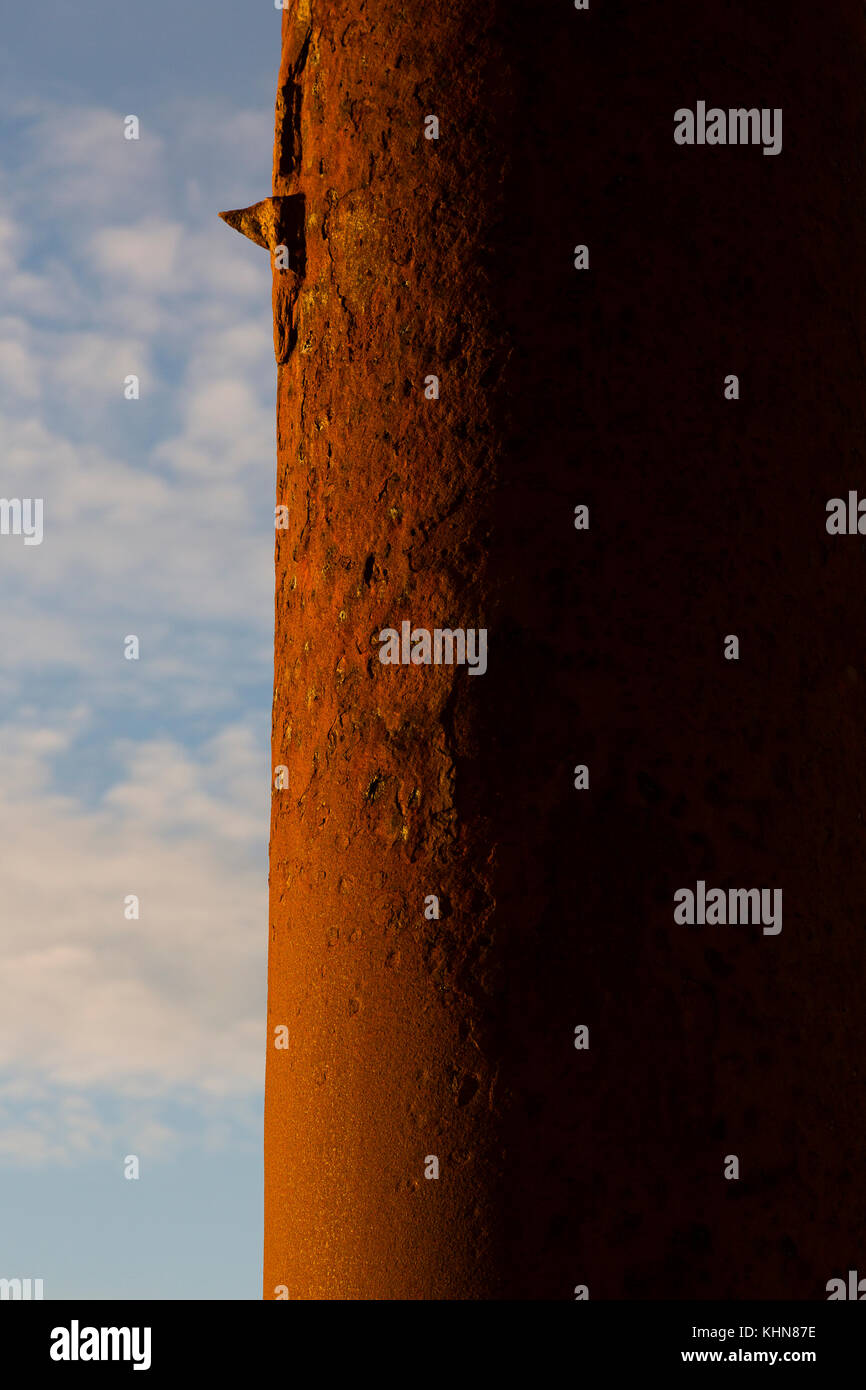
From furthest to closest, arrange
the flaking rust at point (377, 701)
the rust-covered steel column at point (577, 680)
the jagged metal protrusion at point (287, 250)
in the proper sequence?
the jagged metal protrusion at point (287, 250), the flaking rust at point (377, 701), the rust-covered steel column at point (577, 680)

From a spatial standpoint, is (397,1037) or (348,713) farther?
(348,713)

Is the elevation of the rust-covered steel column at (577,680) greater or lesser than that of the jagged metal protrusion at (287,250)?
lesser

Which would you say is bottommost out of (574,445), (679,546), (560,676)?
(560,676)

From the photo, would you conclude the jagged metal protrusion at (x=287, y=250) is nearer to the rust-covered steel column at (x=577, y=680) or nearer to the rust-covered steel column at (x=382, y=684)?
the rust-covered steel column at (x=382, y=684)

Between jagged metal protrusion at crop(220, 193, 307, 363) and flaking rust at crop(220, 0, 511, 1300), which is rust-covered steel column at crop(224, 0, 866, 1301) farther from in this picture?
jagged metal protrusion at crop(220, 193, 307, 363)

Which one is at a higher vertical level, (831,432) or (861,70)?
(861,70)

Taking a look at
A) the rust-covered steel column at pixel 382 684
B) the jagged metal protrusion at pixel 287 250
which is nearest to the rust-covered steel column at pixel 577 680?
the rust-covered steel column at pixel 382 684

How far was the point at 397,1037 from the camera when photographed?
9.77 ft

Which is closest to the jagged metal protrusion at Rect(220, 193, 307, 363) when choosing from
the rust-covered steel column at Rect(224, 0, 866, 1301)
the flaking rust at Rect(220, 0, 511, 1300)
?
the flaking rust at Rect(220, 0, 511, 1300)

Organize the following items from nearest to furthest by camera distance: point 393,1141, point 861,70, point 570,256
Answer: point 393,1141 → point 570,256 → point 861,70

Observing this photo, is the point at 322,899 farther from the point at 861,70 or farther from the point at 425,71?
the point at 861,70

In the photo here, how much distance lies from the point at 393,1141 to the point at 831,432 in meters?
1.71
